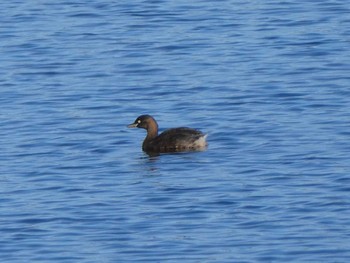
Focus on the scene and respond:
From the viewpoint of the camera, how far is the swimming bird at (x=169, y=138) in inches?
797

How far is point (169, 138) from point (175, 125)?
128 centimetres

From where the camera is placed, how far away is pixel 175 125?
21.9m

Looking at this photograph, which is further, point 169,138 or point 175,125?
point 175,125

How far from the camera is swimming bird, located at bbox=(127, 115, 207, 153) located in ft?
66.4

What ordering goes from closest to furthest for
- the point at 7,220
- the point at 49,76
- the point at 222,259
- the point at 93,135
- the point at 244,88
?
the point at 222,259
the point at 7,220
the point at 93,135
the point at 244,88
the point at 49,76

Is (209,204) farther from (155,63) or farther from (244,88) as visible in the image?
(155,63)

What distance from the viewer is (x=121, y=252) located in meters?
15.5

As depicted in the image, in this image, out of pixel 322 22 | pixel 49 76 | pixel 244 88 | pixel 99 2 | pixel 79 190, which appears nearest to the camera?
pixel 79 190

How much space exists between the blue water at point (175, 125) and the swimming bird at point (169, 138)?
149 mm

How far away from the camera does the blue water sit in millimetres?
16000

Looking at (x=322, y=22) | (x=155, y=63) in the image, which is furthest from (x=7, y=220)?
(x=322, y=22)

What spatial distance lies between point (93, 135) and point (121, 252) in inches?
234

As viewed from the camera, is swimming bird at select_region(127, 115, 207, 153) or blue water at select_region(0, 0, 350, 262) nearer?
blue water at select_region(0, 0, 350, 262)

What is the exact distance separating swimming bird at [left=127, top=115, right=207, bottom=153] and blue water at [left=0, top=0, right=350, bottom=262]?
0.49 feet
